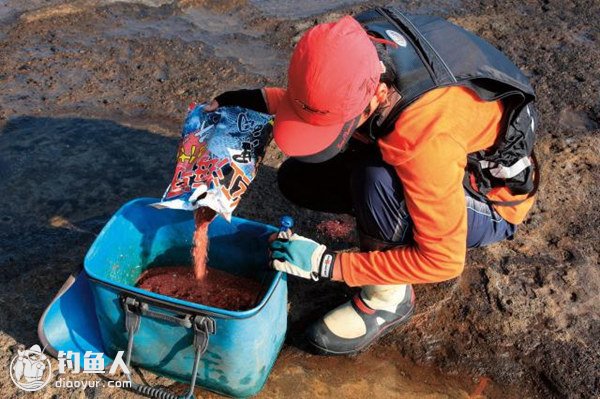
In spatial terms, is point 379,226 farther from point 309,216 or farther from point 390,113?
point 309,216

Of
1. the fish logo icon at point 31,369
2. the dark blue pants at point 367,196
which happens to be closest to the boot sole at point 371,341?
the dark blue pants at point 367,196

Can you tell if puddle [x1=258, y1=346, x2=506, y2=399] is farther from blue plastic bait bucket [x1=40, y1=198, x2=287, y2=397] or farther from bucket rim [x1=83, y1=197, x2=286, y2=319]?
bucket rim [x1=83, y1=197, x2=286, y2=319]

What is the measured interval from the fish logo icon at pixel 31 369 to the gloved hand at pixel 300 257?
0.90 meters

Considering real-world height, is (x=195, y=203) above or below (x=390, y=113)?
below

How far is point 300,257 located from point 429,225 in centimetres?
41

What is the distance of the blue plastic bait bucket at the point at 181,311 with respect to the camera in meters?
1.85

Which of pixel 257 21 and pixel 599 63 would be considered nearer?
pixel 599 63

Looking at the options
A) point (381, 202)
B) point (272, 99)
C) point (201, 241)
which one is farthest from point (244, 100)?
point (381, 202)

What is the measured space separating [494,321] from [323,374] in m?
0.70

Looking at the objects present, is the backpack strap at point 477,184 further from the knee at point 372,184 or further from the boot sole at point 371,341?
the boot sole at point 371,341

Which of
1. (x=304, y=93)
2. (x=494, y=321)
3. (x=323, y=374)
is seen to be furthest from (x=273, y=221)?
(x=304, y=93)

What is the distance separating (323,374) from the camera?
90.9 inches

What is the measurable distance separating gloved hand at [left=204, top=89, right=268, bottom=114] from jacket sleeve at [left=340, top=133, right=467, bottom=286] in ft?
2.18

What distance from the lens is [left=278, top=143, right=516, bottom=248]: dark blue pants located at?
2.01 m
